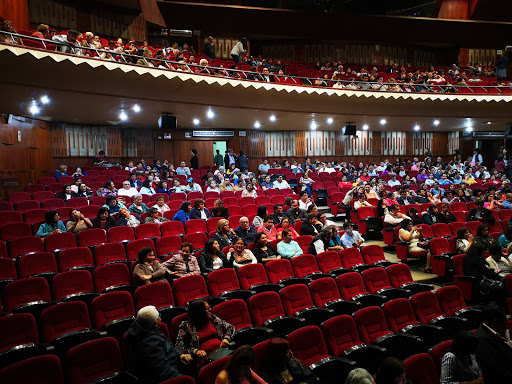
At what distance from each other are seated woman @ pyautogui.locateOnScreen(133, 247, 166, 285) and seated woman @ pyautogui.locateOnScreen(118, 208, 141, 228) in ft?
5.54

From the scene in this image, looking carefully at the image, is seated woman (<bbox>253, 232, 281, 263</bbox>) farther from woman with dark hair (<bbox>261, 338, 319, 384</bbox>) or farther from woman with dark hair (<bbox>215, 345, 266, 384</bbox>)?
woman with dark hair (<bbox>215, 345, 266, 384</bbox>)

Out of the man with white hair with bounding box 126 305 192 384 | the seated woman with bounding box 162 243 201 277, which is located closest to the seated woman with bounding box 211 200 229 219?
the seated woman with bounding box 162 243 201 277

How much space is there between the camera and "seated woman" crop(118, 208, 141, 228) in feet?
17.2

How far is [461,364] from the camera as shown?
2.46 meters

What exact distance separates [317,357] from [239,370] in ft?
2.79

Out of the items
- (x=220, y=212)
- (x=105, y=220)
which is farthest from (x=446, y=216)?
(x=105, y=220)

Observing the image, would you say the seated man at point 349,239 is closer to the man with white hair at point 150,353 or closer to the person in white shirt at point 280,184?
the man with white hair at point 150,353

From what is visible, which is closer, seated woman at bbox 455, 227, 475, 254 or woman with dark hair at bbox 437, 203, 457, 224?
seated woman at bbox 455, 227, 475, 254

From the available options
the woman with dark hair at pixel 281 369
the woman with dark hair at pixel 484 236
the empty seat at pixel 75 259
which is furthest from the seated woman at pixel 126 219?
the woman with dark hair at pixel 484 236

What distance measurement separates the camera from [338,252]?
4699mm

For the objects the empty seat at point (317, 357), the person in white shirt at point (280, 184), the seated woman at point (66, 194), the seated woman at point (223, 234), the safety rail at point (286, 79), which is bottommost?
the empty seat at point (317, 357)

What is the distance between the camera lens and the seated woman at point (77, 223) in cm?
485

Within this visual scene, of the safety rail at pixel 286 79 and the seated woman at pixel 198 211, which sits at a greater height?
the safety rail at pixel 286 79

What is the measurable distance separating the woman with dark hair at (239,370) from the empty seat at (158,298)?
1044mm
